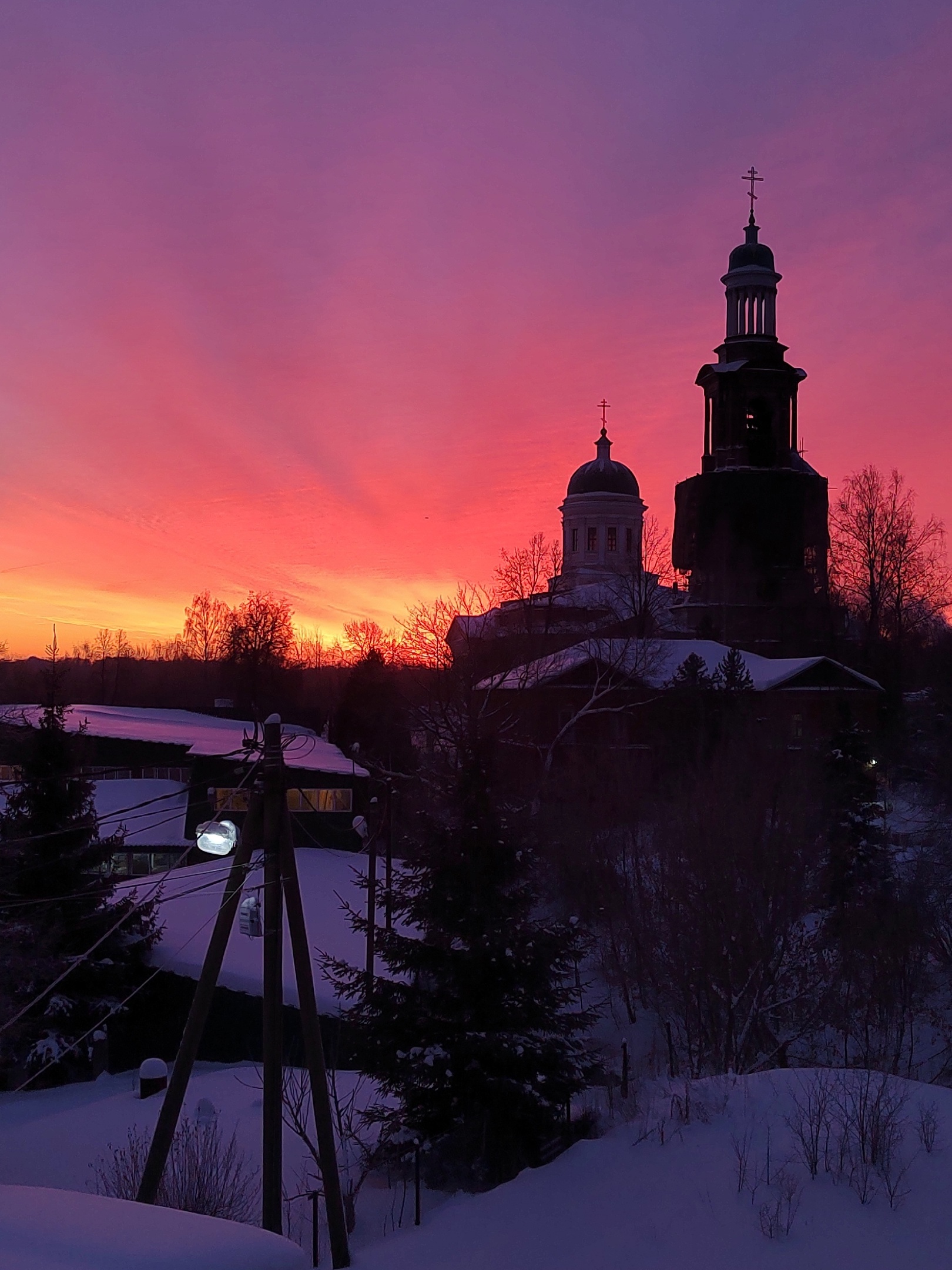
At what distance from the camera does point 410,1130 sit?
12656 millimetres

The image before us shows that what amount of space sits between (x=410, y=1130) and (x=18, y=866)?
44.0 feet

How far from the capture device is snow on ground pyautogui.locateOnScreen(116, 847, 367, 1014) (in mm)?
21031

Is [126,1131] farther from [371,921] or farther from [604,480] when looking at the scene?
[604,480]

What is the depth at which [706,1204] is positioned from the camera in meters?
9.08

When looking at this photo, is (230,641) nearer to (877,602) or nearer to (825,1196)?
(877,602)

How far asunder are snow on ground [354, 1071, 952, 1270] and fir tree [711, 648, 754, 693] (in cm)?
2823

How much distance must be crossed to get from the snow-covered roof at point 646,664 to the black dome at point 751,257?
23106 mm

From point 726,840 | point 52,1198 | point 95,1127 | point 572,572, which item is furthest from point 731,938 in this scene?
point 572,572

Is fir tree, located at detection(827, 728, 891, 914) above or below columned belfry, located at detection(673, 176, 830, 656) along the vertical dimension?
below

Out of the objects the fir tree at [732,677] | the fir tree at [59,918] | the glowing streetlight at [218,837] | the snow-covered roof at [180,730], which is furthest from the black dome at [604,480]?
the glowing streetlight at [218,837]

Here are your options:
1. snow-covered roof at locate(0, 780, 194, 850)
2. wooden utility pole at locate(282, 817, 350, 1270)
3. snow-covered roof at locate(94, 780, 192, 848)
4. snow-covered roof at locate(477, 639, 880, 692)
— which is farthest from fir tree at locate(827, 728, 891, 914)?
wooden utility pole at locate(282, 817, 350, 1270)

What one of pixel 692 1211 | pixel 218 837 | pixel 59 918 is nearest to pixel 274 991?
pixel 218 837

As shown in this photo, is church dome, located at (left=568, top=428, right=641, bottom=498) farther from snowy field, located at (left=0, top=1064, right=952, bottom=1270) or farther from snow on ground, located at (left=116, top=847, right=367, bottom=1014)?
snowy field, located at (left=0, top=1064, right=952, bottom=1270)

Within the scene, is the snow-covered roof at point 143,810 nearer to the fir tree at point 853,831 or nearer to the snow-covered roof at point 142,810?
the snow-covered roof at point 142,810
